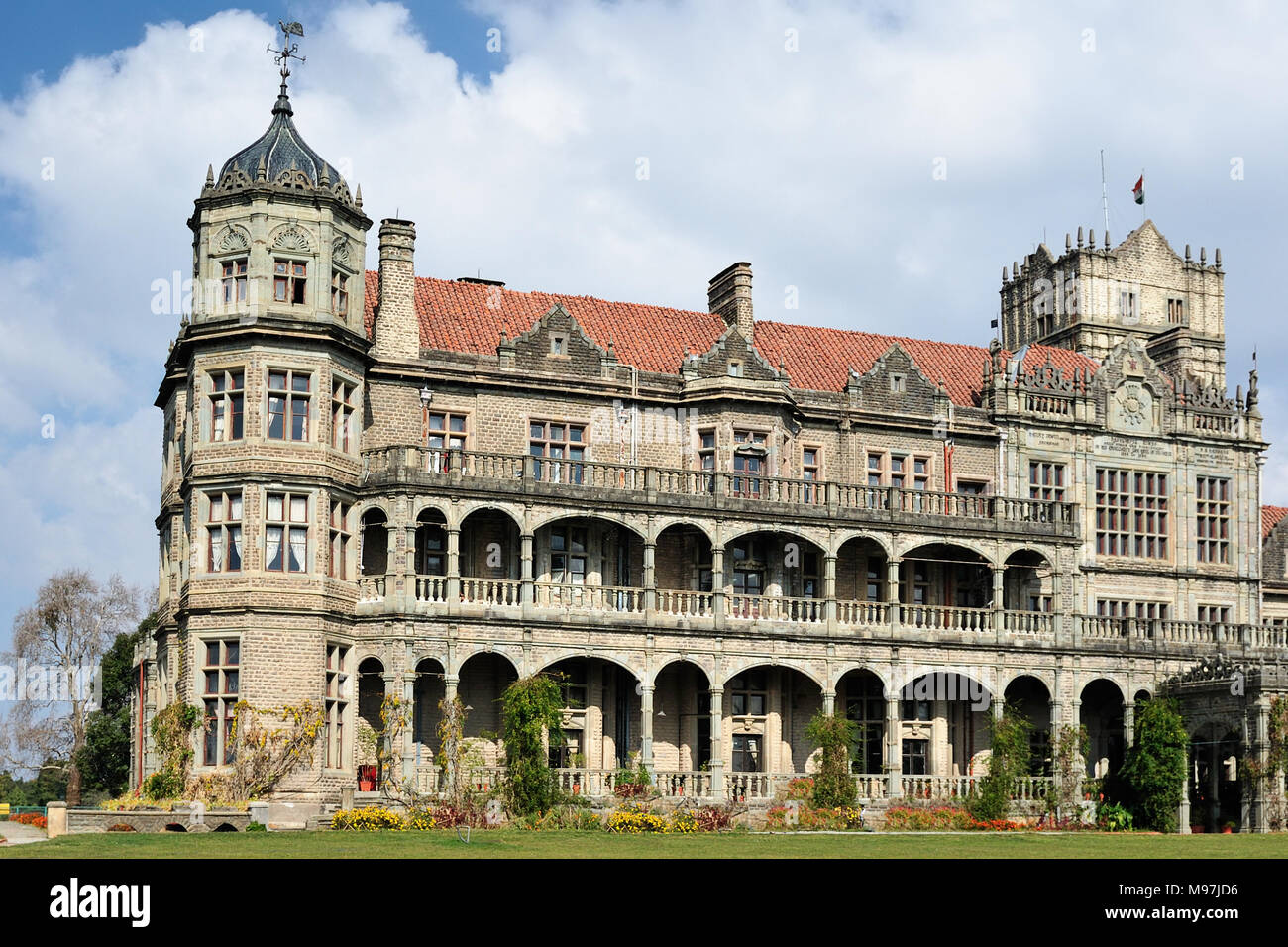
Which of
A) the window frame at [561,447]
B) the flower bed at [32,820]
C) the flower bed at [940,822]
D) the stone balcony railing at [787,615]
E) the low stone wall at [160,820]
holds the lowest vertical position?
the flower bed at [940,822]

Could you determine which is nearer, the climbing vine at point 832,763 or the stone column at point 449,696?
the stone column at point 449,696

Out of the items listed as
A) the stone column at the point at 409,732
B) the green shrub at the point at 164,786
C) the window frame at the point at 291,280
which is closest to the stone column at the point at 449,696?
the stone column at the point at 409,732

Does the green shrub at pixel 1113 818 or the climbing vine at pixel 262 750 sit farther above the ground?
the climbing vine at pixel 262 750

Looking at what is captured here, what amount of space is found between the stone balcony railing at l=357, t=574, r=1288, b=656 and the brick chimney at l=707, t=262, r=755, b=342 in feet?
25.2

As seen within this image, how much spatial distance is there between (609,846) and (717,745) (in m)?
11.9

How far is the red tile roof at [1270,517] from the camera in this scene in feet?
178

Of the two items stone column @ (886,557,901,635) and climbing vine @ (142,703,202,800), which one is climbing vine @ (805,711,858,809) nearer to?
stone column @ (886,557,901,635)

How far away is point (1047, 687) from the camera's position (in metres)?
43.0

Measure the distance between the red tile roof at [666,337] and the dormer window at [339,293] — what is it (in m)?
1.90

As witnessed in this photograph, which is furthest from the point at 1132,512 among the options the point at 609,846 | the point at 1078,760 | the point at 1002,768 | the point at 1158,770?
the point at 609,846

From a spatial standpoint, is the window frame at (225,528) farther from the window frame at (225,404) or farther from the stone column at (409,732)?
the stone column at (409,732)

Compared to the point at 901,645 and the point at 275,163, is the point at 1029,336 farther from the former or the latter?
the point at 275,163
